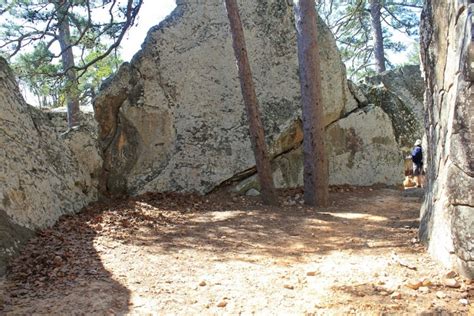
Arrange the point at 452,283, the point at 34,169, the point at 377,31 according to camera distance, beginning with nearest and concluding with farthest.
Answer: the point at 452,283
the point at 34,169
the point at 377,31

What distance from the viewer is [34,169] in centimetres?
585

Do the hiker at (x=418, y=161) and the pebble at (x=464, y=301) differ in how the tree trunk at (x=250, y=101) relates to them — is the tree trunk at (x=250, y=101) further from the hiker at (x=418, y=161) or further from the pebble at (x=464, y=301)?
the hiker at (x=418, y=161)

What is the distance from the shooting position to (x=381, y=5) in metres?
15.7

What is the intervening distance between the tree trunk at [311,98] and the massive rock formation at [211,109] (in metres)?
1.61

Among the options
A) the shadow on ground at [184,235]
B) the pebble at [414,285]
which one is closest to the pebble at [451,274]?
the pebble at [414,285]

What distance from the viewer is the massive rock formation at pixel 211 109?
871cm

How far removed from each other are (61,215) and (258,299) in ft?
12.8

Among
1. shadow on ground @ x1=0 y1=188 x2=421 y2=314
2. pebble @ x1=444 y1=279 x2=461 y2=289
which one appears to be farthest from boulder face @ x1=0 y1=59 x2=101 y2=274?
pebble @ x1=444 y1=279 x2=461 y2=289

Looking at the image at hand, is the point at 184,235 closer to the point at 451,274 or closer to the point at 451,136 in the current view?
the point at 451,274

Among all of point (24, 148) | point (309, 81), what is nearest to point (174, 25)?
point (309, 81)

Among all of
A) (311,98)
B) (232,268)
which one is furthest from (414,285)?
(311,98)

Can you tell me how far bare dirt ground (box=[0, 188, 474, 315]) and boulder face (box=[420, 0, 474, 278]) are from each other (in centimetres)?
25

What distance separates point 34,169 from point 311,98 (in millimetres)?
4505

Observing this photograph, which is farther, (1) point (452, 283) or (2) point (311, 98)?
(2) point (311, 98)
